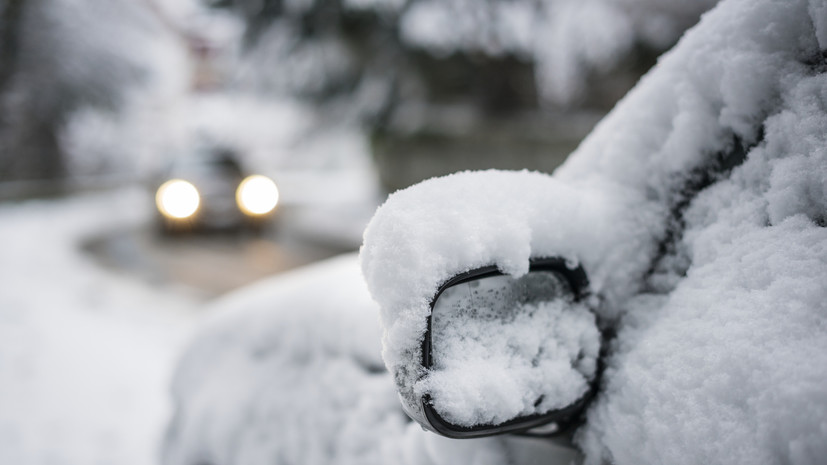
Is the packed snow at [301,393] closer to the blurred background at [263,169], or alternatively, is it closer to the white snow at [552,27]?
the blurred background at [263,169]

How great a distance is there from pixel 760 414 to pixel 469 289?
0.49m

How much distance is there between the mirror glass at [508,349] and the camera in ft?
3.11

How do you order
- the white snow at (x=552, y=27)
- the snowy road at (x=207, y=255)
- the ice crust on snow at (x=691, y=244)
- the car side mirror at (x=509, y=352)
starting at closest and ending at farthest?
the ice crust on snow at (x=691, y=244), the car side mirror at (x=509, y=352), the snowy road at (x=207, y=255), the white snow at (x=552, y=27)

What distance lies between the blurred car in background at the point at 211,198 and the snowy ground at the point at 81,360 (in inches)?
83.5

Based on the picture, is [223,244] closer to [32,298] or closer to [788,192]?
[32,298]

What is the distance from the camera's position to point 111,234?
1283 cm

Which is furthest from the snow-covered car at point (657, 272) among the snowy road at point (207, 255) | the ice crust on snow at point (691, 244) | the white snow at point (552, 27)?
the white snow at point (552, 27)

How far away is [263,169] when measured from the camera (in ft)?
45.2

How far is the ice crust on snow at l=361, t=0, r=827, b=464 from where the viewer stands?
0.83m

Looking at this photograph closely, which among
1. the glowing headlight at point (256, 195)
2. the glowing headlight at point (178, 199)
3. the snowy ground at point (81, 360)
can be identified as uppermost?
the glowing headlight at point (178, 199)

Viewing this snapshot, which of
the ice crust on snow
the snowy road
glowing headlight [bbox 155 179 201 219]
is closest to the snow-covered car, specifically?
the ice crust on snow

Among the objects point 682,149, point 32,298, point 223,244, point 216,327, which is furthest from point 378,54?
point 682,149

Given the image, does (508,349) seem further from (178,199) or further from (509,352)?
(178,199)

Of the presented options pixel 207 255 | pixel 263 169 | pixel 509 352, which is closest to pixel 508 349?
pixel 509 352
